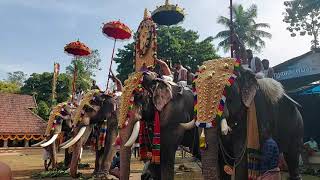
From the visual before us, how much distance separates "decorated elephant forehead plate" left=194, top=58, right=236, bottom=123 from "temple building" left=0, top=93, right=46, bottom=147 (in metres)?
20.8

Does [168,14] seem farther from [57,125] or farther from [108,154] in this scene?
[57,125]

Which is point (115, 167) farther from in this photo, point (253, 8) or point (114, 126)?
point (253, 8)

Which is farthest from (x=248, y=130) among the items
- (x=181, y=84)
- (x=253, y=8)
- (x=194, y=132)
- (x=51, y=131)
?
(x=253, y=8)

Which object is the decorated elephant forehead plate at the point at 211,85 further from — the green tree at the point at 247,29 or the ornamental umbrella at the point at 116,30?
the green tree at the point at 247,29

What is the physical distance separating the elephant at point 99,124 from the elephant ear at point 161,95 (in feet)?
10.3

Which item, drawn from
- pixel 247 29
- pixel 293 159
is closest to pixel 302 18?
pixel 247 29

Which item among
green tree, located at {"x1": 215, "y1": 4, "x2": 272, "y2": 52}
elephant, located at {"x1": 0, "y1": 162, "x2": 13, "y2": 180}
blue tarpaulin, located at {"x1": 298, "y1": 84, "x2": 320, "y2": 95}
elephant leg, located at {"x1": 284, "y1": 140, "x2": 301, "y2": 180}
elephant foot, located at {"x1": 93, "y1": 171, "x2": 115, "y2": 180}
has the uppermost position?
green tree, located at {"x1": 215, "y1": 4, "x2": 272, "y2": 52}

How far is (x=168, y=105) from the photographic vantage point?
7.34m

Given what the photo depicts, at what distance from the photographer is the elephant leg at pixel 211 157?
5270 millimetres

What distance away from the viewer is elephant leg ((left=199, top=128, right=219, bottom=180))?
207 inches

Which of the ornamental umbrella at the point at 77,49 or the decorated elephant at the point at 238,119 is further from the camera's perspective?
the ornamental umbrella at the point at 77,49

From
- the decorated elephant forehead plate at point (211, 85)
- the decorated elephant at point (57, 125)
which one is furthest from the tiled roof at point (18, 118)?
the decorated elephant forehead plate at point (211, 85)

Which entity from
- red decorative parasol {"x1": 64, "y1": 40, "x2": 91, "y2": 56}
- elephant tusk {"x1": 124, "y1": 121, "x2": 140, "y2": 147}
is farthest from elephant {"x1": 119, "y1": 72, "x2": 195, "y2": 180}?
red decorative parasol {"x1": 64, "y1": 40, "x2": 91, "y2": 56}

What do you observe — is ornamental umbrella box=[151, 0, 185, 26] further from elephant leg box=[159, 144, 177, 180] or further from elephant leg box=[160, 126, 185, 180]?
elephant leg box=[159, 144, 177, 180]
